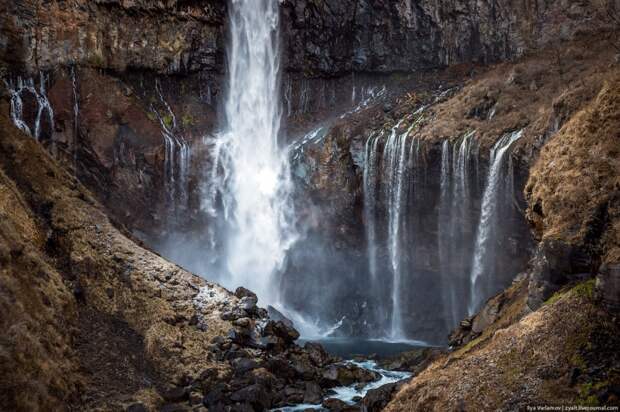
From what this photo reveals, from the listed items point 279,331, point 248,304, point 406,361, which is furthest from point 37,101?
point 406,361

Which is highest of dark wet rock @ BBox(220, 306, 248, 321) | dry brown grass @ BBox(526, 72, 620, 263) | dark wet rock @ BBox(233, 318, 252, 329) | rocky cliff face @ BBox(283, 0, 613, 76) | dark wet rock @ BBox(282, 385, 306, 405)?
rocky cliff face @ BBox(283, 0, 613, 76)

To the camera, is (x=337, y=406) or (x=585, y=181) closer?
(x=585, y=181)

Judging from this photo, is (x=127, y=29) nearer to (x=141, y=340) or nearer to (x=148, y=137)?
(x=148, y=137)

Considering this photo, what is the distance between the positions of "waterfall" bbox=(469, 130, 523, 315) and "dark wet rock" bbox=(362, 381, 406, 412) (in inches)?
647

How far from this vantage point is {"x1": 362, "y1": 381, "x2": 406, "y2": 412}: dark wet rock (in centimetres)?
1855

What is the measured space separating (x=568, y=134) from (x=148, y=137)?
3097cm

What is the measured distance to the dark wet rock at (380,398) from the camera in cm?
1855

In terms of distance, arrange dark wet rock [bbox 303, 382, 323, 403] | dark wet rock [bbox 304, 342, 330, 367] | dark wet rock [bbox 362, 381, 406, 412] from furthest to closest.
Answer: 1. dark wet rock [bbox 304, 342, 330, 367]
2. dark wet rock [bbox 303, 382, 323, 403]
3. dark wet rock [bbox 362, 381, 406, 412]

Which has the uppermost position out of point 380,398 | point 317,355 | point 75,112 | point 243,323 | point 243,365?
point 75,112

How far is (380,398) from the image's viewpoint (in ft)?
61.6

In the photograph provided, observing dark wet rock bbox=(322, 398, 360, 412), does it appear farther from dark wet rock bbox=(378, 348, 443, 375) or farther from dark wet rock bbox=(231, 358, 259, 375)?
dark wet rock bbox=(378, 348, 443, 375)

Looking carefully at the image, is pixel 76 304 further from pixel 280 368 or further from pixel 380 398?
pixel 380 398

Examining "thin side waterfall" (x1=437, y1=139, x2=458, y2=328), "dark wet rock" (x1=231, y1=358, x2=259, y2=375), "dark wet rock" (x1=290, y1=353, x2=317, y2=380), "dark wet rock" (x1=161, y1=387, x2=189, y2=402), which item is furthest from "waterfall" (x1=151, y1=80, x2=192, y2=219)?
"dark wet rock" (x1=161, y1=387, x2=189, y2=402)

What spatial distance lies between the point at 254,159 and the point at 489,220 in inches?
769
